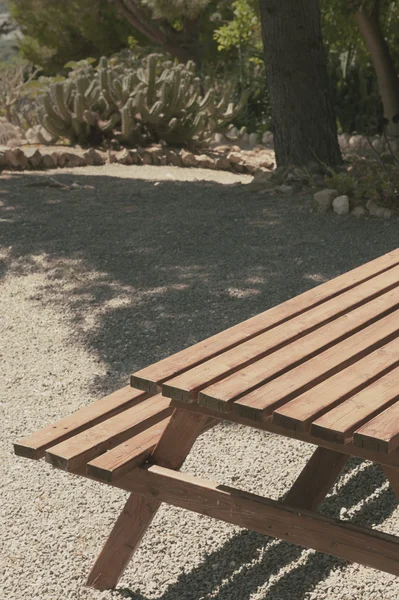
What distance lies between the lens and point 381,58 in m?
10.6

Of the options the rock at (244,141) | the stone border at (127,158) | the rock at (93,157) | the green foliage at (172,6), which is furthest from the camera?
the green foliage at (172,6)

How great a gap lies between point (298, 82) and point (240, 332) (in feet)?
17.1

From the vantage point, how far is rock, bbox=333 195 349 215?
6.71m

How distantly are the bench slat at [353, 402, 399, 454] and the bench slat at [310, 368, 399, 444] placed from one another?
0.02m

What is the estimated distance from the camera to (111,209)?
23.7 ft

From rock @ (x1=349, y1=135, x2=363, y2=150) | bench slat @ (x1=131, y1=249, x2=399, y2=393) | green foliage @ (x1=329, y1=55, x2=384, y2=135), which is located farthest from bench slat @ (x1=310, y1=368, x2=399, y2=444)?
green foliage @ (x1=329, y1=55, x2=384, y2=135)

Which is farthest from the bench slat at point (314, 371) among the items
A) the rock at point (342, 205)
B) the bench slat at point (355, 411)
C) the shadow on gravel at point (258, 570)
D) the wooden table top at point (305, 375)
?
the rock at point (342, 205)

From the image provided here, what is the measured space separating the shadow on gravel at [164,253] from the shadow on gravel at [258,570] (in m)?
1.37

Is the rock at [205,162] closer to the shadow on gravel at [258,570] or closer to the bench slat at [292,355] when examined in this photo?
the bench slat at [292,355]

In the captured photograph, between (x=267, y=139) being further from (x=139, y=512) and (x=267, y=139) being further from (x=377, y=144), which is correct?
A: (x=139, y=512)

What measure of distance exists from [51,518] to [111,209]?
453 centimetres

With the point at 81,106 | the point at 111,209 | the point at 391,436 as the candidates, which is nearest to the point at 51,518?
the point at 391,436

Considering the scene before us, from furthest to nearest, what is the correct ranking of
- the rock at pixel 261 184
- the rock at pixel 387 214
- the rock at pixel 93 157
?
the rock at pixel 93 157 → the rock at pixel 261 184 → the rock at pixel 387 214

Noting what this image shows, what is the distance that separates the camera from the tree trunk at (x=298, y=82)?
23.8 feet
